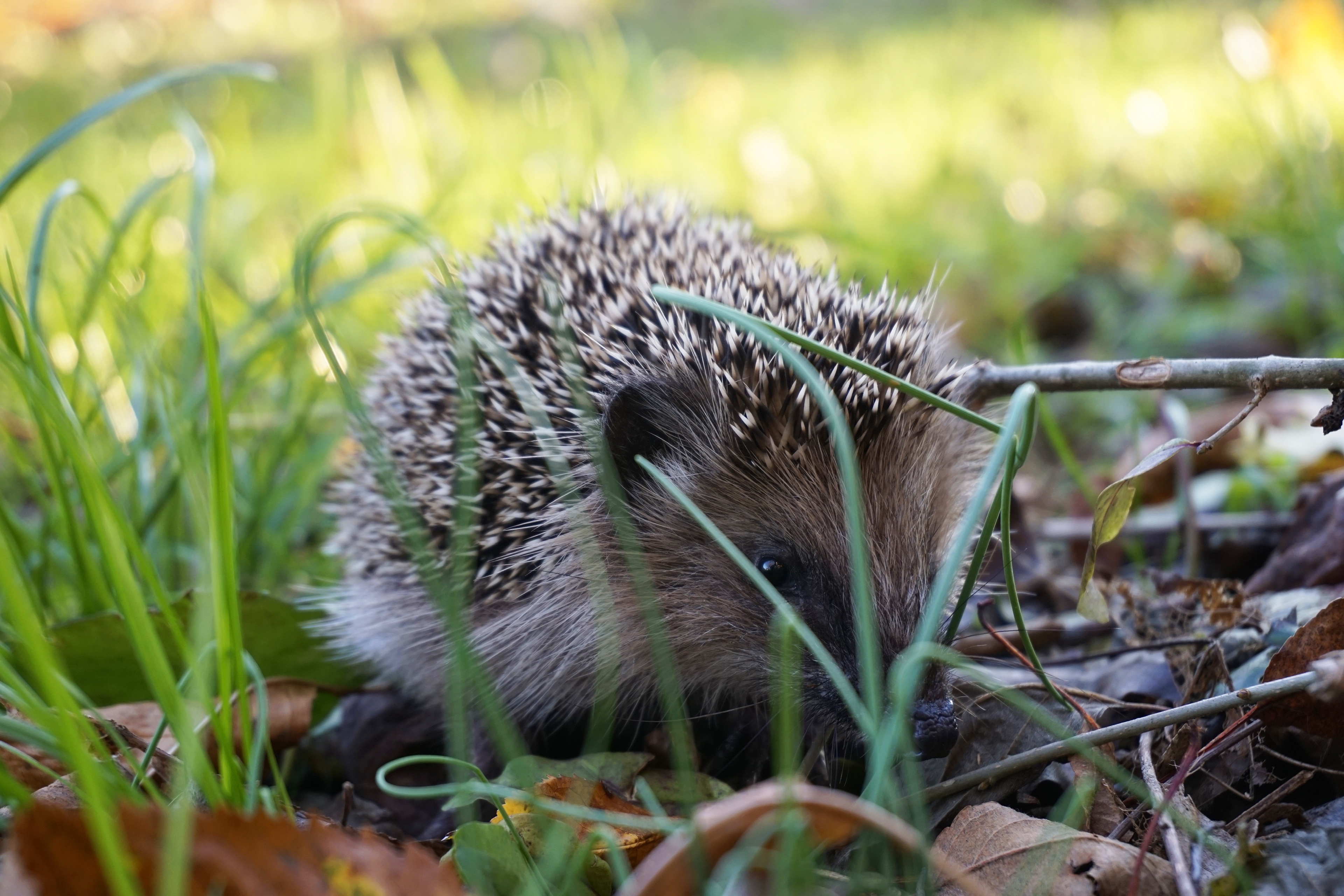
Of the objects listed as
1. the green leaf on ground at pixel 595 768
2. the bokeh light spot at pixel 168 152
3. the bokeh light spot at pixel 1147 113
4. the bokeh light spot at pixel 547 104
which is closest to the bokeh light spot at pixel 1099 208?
the bokeh light spot at pixel 1147 113

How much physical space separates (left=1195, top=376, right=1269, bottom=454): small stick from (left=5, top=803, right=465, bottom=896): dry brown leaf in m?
1.32

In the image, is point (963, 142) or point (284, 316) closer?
point (284, 316)

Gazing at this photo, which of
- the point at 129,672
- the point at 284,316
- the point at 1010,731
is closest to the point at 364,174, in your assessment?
the point at 284,316

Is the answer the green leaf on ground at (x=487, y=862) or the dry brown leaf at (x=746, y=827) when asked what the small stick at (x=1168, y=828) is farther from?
the green leaf on ground at (x=487, y=862)

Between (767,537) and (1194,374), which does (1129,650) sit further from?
(767,537)

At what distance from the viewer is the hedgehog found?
2287 mm

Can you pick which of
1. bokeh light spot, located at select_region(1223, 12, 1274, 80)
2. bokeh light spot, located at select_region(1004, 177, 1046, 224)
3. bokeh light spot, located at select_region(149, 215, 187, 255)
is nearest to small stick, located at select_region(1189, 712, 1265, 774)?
bokeh light spot, located at select_region(1223, 12, 1274, 80)

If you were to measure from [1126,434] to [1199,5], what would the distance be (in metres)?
8.67

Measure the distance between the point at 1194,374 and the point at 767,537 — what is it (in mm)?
929

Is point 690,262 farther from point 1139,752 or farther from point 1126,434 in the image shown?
point 1126,434

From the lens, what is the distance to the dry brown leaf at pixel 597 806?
1.67m

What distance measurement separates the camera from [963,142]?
20.9ft

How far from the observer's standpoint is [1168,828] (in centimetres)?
148

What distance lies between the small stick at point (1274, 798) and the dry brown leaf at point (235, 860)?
1199 mm
